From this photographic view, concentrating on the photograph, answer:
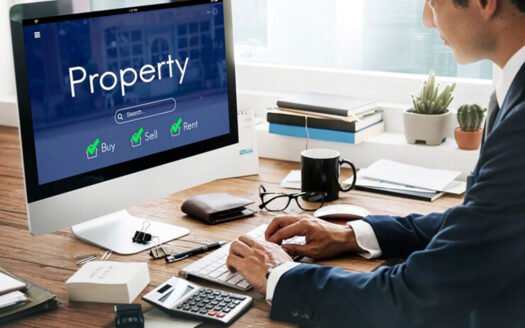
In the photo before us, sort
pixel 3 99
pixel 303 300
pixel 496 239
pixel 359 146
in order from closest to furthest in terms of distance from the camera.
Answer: pixel 496 239, pixel 303 300, pixel 359 146, pixel 3 99

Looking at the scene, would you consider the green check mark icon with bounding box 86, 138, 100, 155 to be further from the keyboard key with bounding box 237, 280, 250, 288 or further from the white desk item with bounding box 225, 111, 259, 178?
the white desk item with bounding box 225, 111, 259, 178

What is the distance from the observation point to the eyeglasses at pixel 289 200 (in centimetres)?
207

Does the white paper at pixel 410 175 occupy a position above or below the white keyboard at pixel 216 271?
above

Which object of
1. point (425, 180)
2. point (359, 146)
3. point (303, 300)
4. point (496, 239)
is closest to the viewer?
point (496, 239)

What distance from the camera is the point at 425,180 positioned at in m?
2.22

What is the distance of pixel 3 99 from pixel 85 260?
1.55 m

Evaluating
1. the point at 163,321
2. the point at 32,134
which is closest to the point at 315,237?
the point at 163,321

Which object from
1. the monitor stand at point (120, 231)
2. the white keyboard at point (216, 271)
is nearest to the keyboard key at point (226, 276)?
the white keyboard at point (216, 271)

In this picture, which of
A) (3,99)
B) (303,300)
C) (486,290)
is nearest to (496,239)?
(486,290)

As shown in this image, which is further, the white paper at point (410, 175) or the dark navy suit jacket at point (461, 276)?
the white paper at point (410, 175)

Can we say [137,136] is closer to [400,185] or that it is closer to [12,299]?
[12,299]

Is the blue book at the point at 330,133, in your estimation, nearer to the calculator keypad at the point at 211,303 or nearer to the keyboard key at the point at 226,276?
the keyboard key at the point at 226,276

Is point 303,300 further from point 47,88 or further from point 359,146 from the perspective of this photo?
point 359,146

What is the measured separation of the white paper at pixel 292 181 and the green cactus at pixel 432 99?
435 mm
